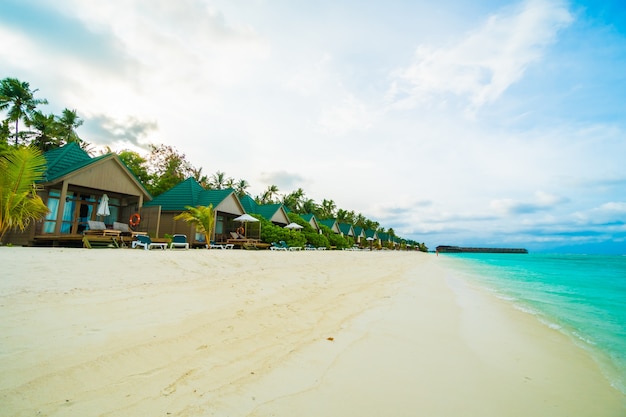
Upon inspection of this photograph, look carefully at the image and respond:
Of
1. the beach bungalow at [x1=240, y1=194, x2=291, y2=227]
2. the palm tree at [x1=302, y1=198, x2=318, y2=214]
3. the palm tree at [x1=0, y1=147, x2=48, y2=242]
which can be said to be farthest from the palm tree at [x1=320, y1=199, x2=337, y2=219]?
the palm tree at [x1=0, y1=147, x2=48, y2=242]

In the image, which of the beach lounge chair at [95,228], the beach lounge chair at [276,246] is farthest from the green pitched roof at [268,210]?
the beach lounge chair at [95,228]

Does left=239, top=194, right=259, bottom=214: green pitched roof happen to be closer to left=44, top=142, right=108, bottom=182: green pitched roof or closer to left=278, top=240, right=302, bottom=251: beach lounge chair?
left=278, top=240, right=302, bottom=251: beach lounge chair

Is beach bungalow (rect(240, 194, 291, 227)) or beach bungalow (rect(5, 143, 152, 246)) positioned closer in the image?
beach bungalow (rect(5, 143, 152, 246))

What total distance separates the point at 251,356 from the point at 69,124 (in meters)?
45.7

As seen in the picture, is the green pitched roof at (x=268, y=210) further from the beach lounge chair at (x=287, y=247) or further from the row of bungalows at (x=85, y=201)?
the row of bungalows at (x=85, y=201)

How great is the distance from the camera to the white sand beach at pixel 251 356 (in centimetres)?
209

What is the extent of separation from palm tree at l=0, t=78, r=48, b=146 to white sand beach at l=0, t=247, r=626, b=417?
3701cm

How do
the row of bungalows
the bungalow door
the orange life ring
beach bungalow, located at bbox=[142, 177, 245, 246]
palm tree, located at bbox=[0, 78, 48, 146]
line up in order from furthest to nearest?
1. palm tree, located at bbox=[0, 78, 48, 146]
2. beach bungalow, located at bbox=[142, 177, 245, 246]
3. the orange life ring
4. the bungalow door
5. the row of bungalows

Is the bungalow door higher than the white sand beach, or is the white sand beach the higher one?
the bungalow door

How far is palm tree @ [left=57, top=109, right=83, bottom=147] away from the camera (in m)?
34.6

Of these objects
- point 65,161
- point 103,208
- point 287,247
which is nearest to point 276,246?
point 287,247

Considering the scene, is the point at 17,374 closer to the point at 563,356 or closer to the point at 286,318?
the point at 286,318

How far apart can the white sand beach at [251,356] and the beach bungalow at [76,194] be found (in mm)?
8695

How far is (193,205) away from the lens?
21672mm
